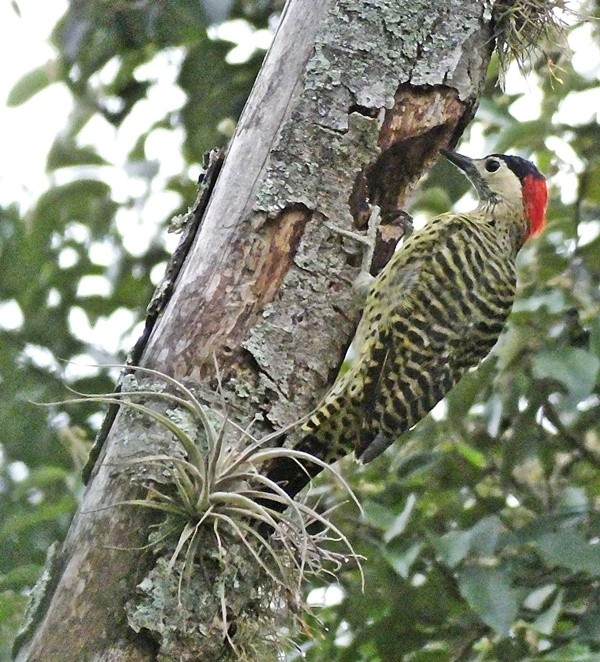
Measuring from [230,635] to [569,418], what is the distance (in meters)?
1.48

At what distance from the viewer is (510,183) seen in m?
2.89

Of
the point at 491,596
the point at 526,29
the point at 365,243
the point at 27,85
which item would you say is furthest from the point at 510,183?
the point at 27,85

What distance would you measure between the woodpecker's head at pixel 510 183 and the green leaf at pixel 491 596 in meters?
1.03

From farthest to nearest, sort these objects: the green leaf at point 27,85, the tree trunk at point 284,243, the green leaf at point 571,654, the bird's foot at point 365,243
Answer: the green leaf at point 27,85 < the green leaf at point 571,654 < the bird's foot at point 365,243 < the tree trunk at point 284,243

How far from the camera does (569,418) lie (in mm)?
2809

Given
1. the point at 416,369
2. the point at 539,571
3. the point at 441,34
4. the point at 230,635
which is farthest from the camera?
the point at 539,571

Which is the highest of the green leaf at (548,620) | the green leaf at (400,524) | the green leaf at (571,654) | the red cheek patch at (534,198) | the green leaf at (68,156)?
the red cheek patch at (534,198)

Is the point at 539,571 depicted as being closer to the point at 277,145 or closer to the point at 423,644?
the point at 423,644

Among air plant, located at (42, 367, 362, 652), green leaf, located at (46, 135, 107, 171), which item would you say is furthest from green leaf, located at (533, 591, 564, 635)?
green leaf, located at (46, 135, 107, 171)

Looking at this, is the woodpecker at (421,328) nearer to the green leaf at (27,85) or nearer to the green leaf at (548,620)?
the green leaf at (548,620)

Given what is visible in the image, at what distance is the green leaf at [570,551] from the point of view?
2150 millimetres

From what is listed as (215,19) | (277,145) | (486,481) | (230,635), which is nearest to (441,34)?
(277,145)

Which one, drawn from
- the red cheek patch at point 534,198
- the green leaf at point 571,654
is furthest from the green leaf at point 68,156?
the green leaf at point 571,654

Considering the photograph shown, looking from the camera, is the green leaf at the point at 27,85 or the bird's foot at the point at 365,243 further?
the green leaf at the point at 27,85
